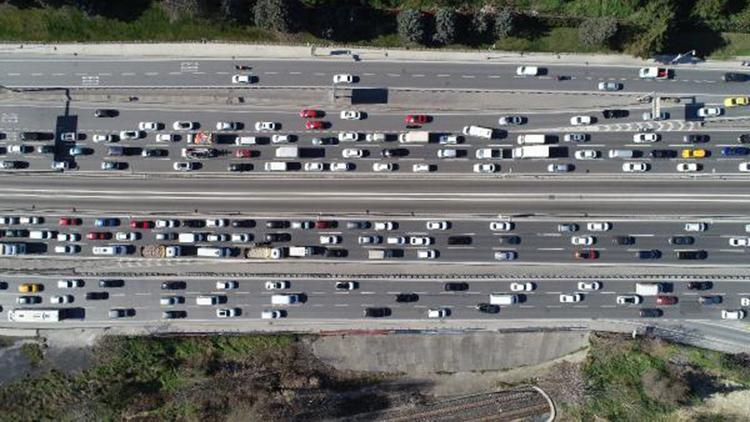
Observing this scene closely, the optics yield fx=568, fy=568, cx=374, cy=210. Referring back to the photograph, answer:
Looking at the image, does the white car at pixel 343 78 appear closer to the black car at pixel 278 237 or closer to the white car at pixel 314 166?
the white car at pixel 314 166

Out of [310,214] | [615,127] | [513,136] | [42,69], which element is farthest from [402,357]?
[42,69]

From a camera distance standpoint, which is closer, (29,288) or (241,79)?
(29,288)

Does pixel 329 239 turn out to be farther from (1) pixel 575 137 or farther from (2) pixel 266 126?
(1) pixel 575 137

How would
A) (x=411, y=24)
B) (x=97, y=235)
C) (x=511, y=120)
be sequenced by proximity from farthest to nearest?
(x=511, y=120)
(x=97, y=235)
(x=411, y=24)

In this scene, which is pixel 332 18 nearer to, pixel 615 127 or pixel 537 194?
pixel 537 194

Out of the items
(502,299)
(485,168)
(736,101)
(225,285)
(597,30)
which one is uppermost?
(597,30)

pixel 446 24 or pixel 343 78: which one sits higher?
pixel 446 24

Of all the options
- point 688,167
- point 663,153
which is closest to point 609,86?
point 663,153
